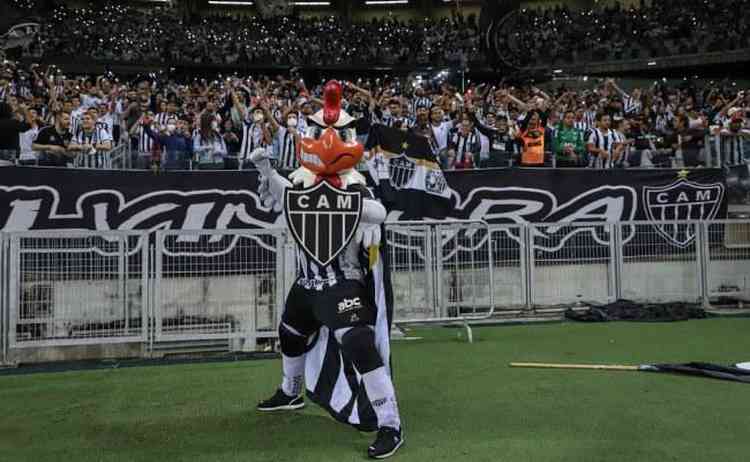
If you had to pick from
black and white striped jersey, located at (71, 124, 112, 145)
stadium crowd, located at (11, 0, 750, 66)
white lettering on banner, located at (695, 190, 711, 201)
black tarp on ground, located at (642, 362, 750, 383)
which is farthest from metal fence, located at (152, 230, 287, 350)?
stadium crowd, located at (11, 0, 750, 66)

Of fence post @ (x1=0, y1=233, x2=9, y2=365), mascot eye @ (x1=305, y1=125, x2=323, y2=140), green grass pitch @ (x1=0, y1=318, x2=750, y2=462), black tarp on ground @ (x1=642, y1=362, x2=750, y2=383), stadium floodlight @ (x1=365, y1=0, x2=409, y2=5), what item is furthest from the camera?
stadium floodlight @ (x1=365, y1=0, x2=409, y2=5)

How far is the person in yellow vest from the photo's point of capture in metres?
10.7

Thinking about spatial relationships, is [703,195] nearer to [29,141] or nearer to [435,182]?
[435,182]

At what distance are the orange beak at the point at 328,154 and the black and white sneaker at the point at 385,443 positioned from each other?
60.7 inches

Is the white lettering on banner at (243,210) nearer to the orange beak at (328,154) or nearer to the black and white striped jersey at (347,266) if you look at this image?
the black and white striped jersey at (347,266)

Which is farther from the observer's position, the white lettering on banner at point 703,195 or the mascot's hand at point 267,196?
the white lettering on banner at point 703,195

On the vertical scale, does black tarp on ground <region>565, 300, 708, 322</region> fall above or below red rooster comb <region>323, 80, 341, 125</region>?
below

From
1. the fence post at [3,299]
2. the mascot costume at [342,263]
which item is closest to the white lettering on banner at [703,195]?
the mascot costume at [342,263]

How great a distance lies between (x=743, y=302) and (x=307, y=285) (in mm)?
7946

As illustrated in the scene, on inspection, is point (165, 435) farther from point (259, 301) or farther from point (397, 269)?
point (397, 269)

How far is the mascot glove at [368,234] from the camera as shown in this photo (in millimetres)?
4164

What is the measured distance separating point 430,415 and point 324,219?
5.18 ft

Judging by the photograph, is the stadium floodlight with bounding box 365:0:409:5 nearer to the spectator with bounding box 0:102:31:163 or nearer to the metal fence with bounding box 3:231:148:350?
the spectator with bounding box 0:102:31:163

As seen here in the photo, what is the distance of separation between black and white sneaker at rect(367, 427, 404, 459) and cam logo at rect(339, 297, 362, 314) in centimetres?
70
